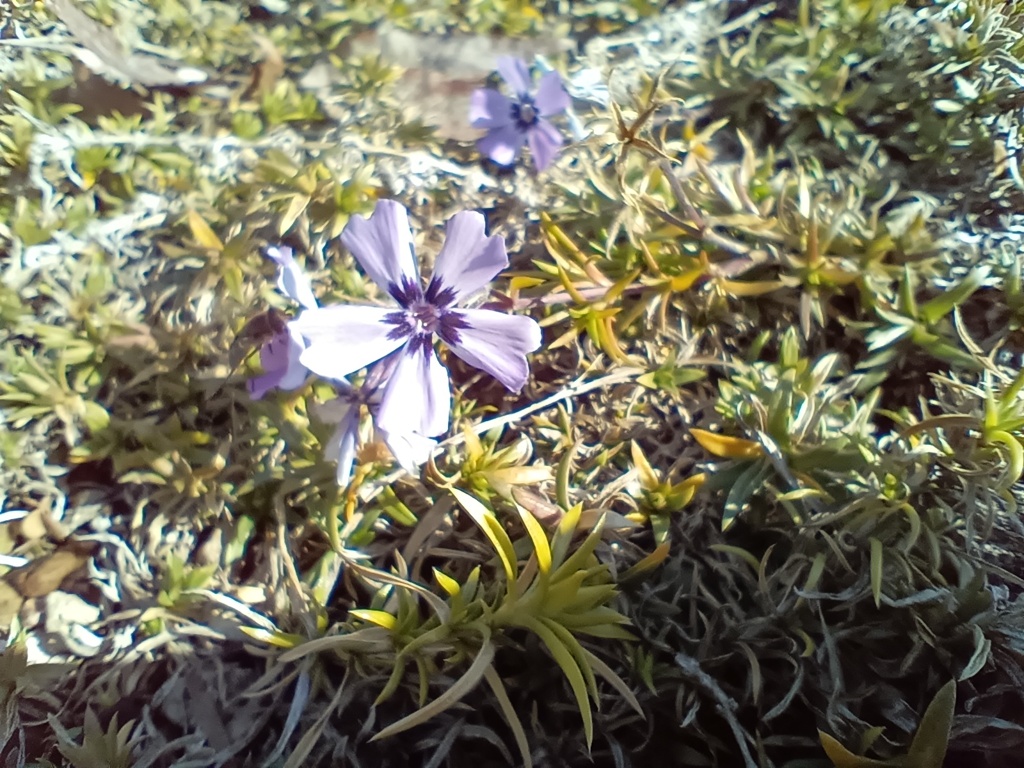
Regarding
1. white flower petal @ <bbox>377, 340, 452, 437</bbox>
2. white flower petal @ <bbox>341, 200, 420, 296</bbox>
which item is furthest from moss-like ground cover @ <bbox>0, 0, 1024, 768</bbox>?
white flower petal @ <bbox>341, 200, 420, 296</bbox>

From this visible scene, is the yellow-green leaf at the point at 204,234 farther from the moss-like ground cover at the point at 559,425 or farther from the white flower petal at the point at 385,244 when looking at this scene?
the white flower petal at the point at 385,244

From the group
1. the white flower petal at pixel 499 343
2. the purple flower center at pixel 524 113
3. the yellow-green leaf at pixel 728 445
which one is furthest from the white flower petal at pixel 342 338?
the purple flower center at pixel 524 113

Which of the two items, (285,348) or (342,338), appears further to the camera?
(285,348)

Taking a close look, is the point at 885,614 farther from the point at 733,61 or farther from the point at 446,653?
the point at 733,61

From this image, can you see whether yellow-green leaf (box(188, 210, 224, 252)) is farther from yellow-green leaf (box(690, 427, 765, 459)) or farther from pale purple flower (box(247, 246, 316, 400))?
yellow-green leaf (box(690, 427, 765, 459))

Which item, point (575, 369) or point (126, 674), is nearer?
point (126, 674)

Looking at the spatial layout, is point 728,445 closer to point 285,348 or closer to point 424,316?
point 424,316

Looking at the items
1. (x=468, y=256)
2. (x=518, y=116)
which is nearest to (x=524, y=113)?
(x=518, y=116)

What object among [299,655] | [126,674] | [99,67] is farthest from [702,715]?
[99,67]
